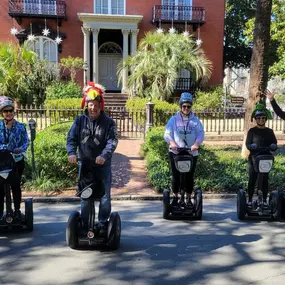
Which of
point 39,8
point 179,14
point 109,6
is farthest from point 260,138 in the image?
point 39,8

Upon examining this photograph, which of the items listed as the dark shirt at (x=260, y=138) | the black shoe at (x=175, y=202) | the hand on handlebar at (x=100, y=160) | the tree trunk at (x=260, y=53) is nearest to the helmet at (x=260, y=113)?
the dark shirt at (x=260, y=138)

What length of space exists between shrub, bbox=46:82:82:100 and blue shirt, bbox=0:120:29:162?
13566 mm

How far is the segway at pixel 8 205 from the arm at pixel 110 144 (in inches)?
48.0

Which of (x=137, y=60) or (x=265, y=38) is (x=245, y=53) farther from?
(x=265, y=38)

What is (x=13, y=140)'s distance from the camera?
15.9 feet

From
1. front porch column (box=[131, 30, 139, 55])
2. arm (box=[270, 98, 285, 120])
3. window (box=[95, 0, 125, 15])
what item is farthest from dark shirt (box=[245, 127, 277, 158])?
window (box=[95, 0, 125, 15])

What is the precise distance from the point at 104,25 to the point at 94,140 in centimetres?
1983

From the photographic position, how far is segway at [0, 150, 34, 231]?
14.7 ft

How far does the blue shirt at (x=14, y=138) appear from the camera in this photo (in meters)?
4.81

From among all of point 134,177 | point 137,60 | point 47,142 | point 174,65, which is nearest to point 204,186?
point 134,177

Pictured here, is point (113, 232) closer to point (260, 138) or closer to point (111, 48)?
point (260, 138)

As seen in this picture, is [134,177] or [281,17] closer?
[134,177]

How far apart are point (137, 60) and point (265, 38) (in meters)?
11.7

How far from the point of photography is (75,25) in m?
23.6
